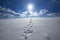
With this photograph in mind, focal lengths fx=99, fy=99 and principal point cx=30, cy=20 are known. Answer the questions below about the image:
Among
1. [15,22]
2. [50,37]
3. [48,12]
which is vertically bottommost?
[50,37]

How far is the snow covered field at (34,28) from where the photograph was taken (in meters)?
1.71

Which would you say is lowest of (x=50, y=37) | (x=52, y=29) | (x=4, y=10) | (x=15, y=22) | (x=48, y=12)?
(x=50, y=37)

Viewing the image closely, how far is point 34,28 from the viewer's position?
5.77 ft

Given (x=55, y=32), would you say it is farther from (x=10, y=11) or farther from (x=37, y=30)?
(x=10, y=11)

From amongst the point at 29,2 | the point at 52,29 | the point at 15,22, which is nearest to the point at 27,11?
the point at 29,2

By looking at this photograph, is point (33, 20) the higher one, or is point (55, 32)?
point (33, 20)

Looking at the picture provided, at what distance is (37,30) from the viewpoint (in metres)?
1.75

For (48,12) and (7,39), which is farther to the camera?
(48,12)

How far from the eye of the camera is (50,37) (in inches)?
66.7

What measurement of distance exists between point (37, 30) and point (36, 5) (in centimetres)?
46

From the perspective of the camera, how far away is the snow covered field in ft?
5.60

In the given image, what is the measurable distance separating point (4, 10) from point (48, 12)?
0.80m

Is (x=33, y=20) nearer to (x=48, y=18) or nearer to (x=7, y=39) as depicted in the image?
(x=48, y=18)

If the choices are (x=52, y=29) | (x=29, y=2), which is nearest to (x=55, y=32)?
(x=52, y=29)
